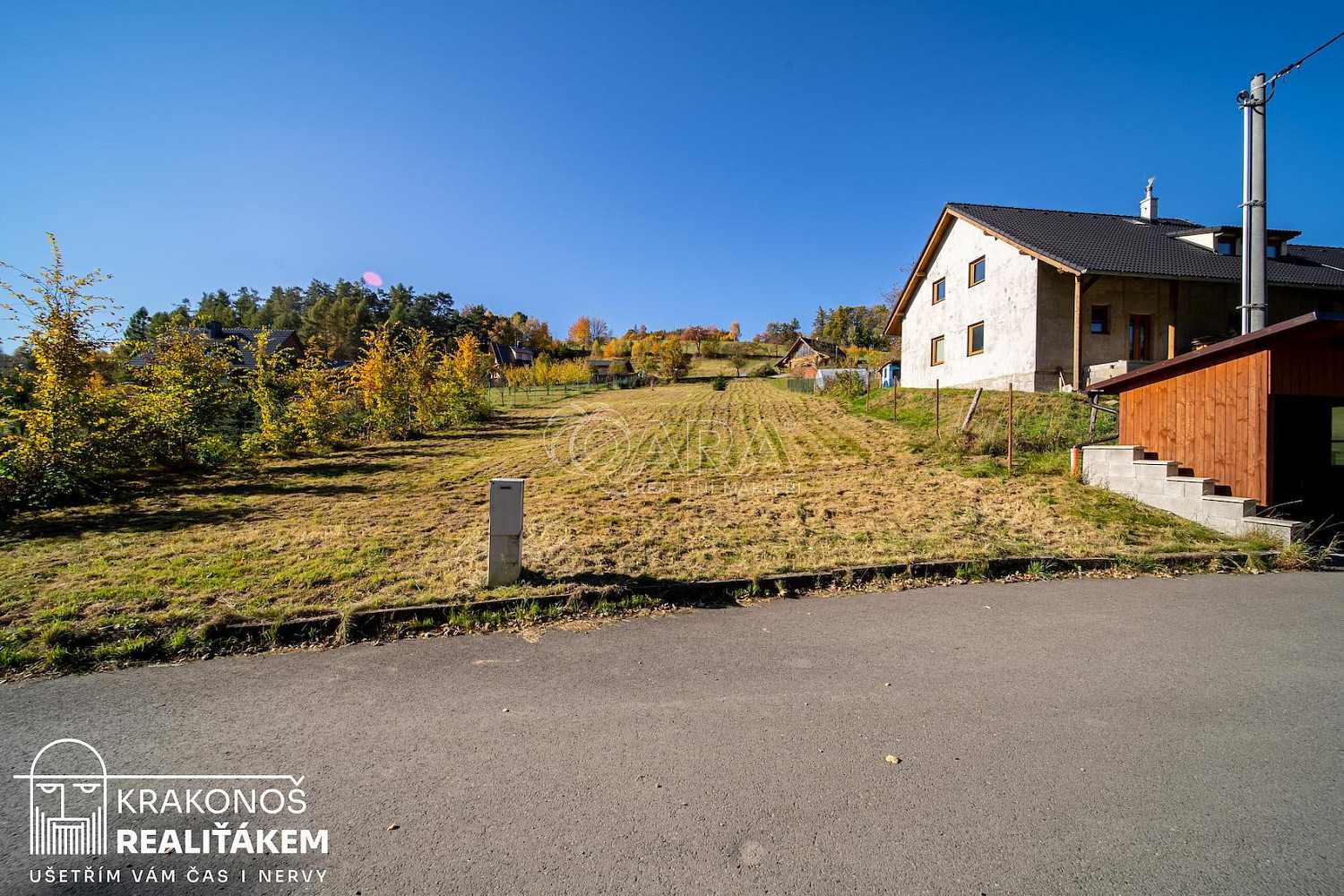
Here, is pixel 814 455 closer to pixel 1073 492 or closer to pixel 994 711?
pixel 1073 492

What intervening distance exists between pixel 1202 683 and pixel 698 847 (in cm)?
366

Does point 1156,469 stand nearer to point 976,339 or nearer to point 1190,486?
point 1190,486

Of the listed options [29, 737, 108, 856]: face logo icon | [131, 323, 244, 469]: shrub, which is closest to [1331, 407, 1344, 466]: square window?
[29, 737, 108, 856]: face logo icon

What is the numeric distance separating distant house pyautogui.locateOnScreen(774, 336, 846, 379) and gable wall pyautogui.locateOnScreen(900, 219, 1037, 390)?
19.6 metres

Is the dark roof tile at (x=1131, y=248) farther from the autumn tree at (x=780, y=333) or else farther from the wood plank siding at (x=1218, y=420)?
the autumn tree at (x=780, y=333)

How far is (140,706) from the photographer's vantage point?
3277mm

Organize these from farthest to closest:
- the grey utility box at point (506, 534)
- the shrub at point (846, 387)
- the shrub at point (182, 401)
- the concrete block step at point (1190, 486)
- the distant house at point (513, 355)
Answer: the distant house at point (513, 355) → the shrub at point (846, 387) → the shrub at point (182, 401) → the concrete block step at point (1190, 486) → the grey utility box at point (506, 534)

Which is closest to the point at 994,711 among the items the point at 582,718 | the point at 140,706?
the point at 582,718

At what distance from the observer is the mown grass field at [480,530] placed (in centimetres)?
478

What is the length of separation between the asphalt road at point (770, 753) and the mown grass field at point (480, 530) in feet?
3.41

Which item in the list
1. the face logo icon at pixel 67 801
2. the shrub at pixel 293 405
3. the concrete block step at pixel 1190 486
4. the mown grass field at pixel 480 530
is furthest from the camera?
the shrub at pixel 293 405

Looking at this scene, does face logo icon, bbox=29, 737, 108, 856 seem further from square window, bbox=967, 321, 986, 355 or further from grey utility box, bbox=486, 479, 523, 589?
square window, bbox=967, 321, 986, 355

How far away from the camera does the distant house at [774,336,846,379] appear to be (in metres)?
49.8

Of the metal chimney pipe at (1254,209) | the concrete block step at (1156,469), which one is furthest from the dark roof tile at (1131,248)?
the concrete block step at (1156,469)
